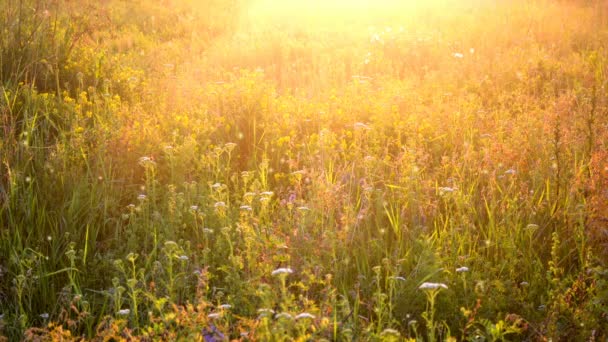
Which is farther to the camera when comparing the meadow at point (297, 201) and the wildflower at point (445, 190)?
the wildflower at point (445, 190)

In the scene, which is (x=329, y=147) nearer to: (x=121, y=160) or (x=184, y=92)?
(x=121, y=160)

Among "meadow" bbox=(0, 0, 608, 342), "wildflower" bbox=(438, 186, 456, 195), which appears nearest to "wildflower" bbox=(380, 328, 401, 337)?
"meadow" bbox=(0, 0, 608, 342)

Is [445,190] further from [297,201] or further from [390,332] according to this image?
[390,332]

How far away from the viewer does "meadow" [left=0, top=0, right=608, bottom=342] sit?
8.96 ft

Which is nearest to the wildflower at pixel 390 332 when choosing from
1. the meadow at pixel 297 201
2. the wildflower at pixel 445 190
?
the meadow at pixel 297 201

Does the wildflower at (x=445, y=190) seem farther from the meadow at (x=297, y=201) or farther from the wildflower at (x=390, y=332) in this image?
the wildflower at (x=390, y=332)

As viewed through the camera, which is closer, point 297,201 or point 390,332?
point 390,332

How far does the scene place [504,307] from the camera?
280 centimetres

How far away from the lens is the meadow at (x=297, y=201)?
273cm

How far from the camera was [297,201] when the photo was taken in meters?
3.54

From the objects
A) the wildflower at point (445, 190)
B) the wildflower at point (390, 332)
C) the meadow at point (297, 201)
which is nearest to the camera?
the wildflower at point (390, 332)

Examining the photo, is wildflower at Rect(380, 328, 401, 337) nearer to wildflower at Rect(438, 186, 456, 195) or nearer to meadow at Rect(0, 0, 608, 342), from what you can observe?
meadow at Rect(0, 0, 608, 342)

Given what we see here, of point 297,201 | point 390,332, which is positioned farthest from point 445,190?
point 390,332

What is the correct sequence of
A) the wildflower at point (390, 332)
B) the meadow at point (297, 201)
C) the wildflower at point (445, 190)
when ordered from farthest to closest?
the wildflower at point (445, 190), the meadow at point (297, 201), the wildflower at point (390, 332)
